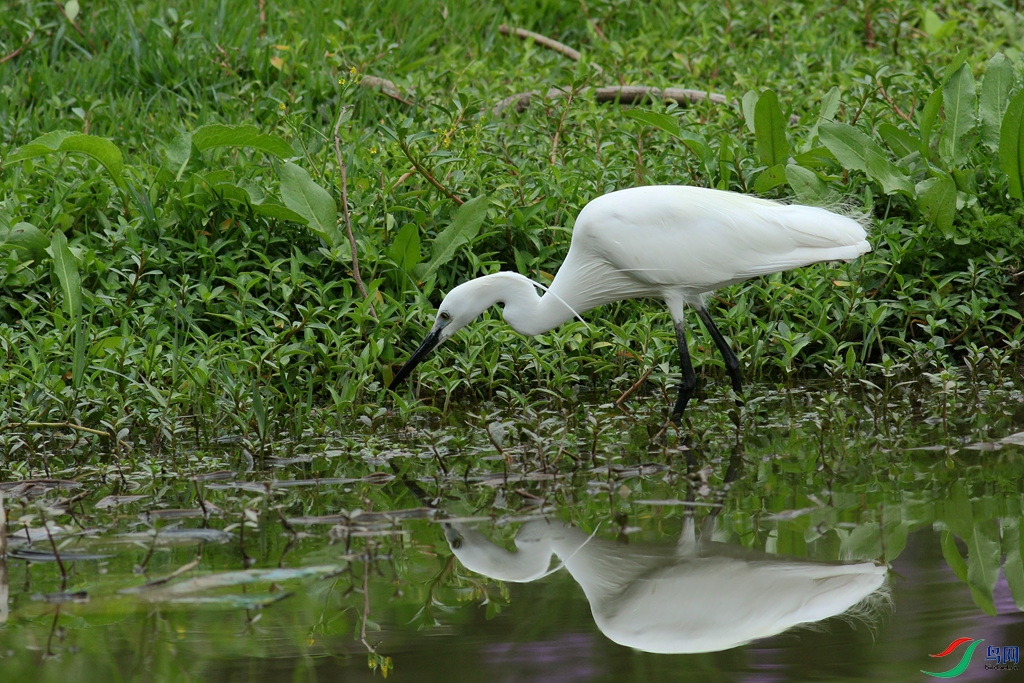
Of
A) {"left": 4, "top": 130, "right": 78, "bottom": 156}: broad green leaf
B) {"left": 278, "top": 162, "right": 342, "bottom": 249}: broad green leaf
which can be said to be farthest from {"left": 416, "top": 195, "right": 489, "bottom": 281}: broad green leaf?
{"left": 4, "top": 130, "right": 78, "bottom": 156}: broad green leaf

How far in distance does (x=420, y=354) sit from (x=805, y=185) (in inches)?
81.2

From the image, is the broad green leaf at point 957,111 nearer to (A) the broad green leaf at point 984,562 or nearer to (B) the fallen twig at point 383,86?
(A) the broad green leaf at point 984,562

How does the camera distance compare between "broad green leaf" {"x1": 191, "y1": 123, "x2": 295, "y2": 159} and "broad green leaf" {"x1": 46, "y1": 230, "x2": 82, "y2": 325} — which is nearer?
"broad green leaf" {"x1": 46, "y1": 230, "x2": 82, "y2": 325}

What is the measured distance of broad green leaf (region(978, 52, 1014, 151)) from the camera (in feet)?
17.4

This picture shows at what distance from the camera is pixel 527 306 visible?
4.56 metres

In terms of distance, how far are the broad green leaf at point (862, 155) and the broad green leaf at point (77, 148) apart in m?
3.39

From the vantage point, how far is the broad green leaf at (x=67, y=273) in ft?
15.6

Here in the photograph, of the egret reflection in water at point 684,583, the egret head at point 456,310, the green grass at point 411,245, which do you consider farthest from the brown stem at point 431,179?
the egret reflection in water at point 684,583

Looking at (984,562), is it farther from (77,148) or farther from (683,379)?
(77,148)

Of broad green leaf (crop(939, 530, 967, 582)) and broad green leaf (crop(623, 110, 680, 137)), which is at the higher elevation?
broad green leaf (crop(623, 110, 680, 137))

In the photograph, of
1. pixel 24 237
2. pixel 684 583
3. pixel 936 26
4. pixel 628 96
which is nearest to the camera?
pixel 684 583

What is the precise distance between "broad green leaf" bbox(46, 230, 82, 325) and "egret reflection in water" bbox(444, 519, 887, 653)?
2517mm

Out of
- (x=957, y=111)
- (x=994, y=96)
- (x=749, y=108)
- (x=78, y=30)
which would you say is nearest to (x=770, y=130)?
(x=749, y=108)

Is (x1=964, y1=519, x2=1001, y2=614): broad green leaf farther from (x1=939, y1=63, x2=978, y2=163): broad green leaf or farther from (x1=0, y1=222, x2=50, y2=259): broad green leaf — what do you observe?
(x1=0, y1=222, x2=50, y2=259): broad green leaf
